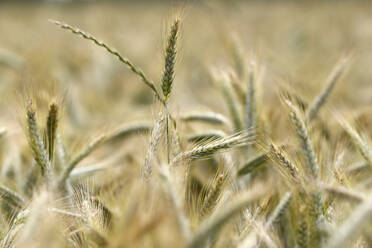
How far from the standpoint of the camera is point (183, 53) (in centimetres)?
81

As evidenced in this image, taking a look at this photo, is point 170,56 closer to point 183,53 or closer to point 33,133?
point 183,53

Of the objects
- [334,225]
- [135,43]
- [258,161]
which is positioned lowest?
[334,225]

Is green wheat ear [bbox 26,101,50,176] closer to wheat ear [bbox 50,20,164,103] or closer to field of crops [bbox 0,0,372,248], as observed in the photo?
field of crops [bbox 0,0,372,248]

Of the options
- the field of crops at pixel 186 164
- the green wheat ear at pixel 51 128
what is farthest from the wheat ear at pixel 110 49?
the green wheat ear at pixel 51 128

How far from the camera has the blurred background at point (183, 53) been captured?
5.26ft

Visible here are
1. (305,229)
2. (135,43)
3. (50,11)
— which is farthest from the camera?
(50,11)

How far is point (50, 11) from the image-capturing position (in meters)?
6.86

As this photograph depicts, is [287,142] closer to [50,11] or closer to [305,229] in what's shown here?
[305,229]

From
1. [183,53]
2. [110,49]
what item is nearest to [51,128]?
[110,49]

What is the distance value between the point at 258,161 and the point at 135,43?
10.8 feet

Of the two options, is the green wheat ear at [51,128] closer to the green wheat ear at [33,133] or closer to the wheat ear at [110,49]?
the green wheat ear at [33,133]

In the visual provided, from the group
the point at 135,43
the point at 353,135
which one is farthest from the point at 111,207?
the point at 135,43

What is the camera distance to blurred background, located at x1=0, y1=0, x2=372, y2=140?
1.60m

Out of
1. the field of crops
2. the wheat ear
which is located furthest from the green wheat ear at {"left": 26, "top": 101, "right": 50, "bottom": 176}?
the wheat ear
